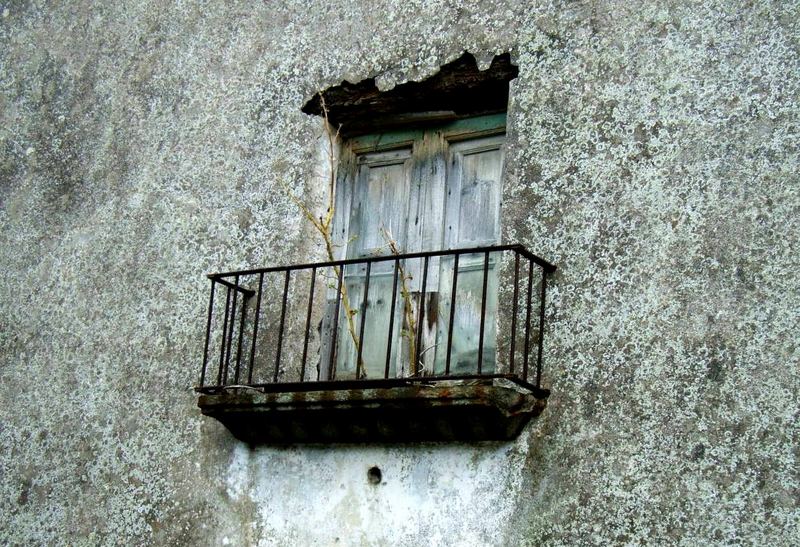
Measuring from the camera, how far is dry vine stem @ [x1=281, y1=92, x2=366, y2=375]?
5871 mm

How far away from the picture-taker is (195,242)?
654 cm

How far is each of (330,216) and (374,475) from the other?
4.57ft

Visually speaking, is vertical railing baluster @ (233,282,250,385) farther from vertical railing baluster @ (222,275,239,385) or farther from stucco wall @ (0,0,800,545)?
stucco wall @ (0,0,800,545)

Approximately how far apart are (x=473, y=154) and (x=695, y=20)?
133 cm

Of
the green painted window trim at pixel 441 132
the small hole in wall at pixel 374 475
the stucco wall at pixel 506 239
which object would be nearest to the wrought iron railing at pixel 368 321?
the stucco wall at pixel 506 239

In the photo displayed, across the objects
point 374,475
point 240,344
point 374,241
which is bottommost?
point 374,475

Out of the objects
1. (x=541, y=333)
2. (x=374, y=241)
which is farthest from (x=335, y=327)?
(x=541, y=333)

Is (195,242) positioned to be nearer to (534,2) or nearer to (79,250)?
(79,250)

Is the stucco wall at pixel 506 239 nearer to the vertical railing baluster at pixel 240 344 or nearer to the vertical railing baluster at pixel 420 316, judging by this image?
the vertical railing baluster at pixel 240 344

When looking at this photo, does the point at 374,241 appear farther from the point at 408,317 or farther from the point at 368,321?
the point at 408,317

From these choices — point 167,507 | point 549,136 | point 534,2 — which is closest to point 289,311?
point 167,507

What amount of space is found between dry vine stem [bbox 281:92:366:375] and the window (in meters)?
0.07

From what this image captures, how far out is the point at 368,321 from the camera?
6055mm

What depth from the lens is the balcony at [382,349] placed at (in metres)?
5.13
